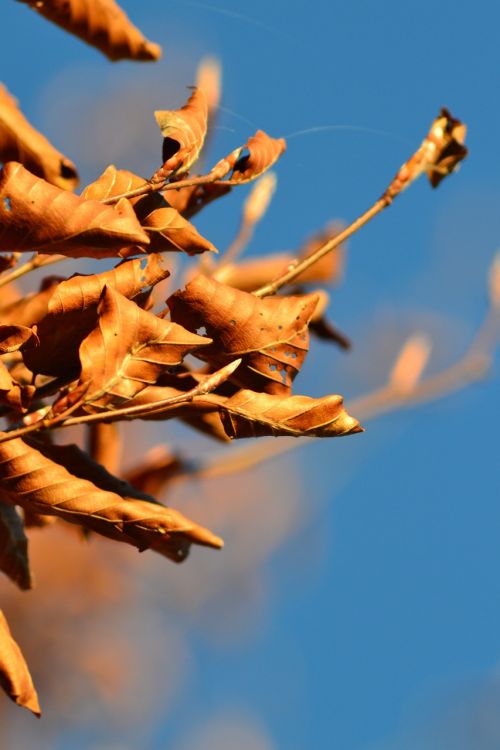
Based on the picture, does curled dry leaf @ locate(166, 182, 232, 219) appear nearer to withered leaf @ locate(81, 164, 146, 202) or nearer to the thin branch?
withered leaf @ locate(81, 164, 146, 202)

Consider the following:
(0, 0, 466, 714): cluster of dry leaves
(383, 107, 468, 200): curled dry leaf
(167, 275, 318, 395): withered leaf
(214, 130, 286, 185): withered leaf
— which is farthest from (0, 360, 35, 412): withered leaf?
(383, 107, 468, 200): curled dry leaf

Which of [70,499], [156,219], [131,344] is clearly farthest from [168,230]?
[70,499]

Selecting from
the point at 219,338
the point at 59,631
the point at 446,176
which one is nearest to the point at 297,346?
the point at 219,338

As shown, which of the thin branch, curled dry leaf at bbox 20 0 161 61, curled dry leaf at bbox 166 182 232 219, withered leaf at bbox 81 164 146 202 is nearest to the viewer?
the thin branch

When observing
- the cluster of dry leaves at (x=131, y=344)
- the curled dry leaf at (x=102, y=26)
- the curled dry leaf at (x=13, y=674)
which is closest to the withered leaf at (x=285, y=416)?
the cluster of dry leaves at (x=131, y=344)

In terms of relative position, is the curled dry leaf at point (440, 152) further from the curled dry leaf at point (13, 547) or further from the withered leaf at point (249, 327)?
the curled dry leaf at point (13, 547)

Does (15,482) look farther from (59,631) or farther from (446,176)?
(59,631)
